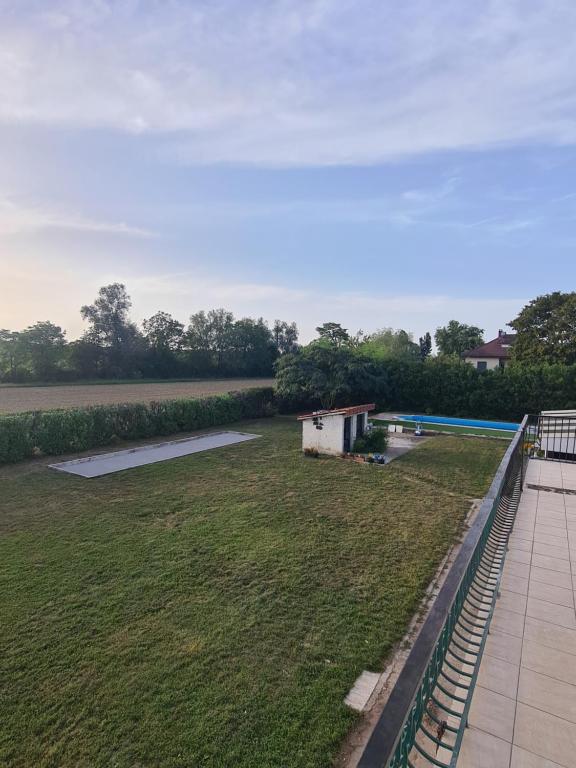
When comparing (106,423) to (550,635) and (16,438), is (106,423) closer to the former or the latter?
(16,438)

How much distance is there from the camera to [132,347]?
133 ft

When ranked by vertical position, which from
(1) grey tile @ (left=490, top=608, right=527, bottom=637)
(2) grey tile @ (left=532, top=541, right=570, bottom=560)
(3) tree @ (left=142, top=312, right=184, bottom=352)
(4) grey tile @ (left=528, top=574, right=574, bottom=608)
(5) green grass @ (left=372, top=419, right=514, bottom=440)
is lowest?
(5) green grass @ (left=372, top=419, right=514, bottom=440)

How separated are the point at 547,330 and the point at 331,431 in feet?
68.6

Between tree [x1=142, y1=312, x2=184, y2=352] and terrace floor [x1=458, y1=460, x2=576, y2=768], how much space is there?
42855mm

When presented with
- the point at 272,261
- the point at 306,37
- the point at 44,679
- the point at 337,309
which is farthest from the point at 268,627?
the point at 337,309

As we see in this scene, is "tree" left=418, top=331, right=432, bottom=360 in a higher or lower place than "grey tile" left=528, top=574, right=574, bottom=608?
higher

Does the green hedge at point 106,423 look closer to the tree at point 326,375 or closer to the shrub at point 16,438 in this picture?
the shrub at point 16,438

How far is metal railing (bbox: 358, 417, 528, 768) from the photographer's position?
116 cm

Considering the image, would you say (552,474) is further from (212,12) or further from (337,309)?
(337,309)

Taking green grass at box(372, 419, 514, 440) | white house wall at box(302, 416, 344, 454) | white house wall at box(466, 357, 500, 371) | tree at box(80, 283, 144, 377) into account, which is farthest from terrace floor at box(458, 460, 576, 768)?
tree at box(80, 283, 144, 377)

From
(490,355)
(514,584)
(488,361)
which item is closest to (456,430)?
(514,584)

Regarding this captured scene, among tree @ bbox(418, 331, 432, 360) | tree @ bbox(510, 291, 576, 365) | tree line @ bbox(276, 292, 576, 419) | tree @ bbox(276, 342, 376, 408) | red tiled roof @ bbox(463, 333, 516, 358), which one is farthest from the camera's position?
tree @ bbox(418, 331, 432, 360)

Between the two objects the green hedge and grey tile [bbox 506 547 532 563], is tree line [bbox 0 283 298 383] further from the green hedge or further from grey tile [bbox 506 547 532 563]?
grey tile [bbox 506 547 532 563]

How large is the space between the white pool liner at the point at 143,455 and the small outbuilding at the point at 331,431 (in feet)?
9.95
